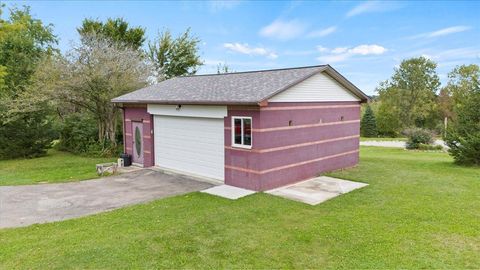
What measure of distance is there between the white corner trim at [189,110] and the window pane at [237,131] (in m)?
0.46

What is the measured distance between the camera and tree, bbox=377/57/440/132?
40.0 m

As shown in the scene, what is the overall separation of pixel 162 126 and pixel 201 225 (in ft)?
22.7

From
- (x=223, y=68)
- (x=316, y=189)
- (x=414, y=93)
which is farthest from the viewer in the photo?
(x=414, y=93)

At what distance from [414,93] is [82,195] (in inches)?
1606

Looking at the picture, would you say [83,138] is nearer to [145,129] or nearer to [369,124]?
[145,129]

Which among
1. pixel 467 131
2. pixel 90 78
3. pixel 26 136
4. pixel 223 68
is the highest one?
pixel 223 68

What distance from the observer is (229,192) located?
31.8 ft

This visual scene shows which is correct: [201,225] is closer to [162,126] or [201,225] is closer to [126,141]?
[162,126]

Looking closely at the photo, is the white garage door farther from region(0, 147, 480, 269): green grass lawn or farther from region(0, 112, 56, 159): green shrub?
region(0, 112, 56, 159): green shrub

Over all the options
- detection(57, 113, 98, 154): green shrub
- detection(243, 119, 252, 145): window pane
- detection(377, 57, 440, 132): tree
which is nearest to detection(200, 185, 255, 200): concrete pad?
detection(243, 119, 252, 145): window pane

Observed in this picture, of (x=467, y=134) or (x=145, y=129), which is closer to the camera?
(x=467, y=134)

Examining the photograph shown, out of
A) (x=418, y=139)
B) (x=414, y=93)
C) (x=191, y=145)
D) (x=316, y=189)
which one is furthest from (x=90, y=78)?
(x=414, y=93)

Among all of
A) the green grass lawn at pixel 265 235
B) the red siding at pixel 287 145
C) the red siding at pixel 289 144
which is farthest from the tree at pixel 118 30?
the green grass lawn at pixel 265 235

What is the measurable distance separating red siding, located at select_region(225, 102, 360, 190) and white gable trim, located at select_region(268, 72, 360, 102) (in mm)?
187
